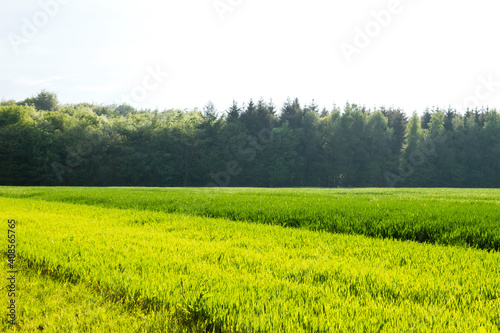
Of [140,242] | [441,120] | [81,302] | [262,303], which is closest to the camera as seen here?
[262,303]

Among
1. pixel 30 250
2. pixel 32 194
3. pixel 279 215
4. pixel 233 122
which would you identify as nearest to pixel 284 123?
pixel 233 122

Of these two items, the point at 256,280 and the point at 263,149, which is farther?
the point at 263,149

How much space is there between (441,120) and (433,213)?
73.7 meters

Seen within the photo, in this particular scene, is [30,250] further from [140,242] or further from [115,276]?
[115,276]

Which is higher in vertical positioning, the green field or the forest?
the forest

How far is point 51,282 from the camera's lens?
13.2ft

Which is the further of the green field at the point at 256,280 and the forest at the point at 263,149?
the forest at the point at 263,149

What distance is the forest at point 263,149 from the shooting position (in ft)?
201

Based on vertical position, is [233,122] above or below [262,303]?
above

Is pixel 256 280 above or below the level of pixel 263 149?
below

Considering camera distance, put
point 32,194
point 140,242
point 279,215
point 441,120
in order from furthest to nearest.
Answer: point 441,120 → point 32,194 → point 279,215 → point 140,242

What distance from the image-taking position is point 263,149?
69.0 m

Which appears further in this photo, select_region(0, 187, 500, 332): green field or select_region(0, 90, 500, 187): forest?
select_region(0, 90, 500, 187): forest

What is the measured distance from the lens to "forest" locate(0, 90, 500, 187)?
6138cm
